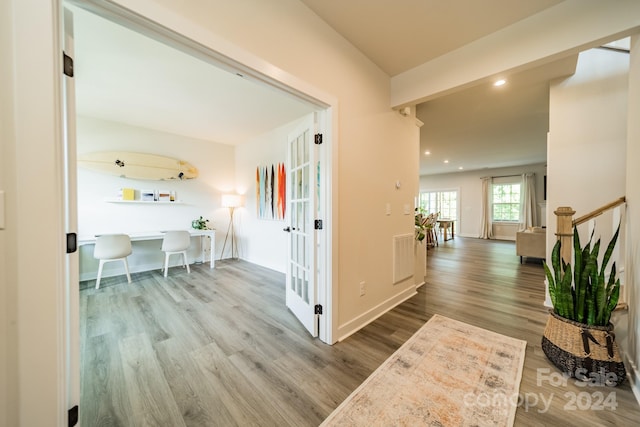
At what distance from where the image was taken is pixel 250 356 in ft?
5.56

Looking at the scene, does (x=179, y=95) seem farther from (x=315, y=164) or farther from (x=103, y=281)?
(x=103, y=281)

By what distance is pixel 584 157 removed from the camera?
2346mm

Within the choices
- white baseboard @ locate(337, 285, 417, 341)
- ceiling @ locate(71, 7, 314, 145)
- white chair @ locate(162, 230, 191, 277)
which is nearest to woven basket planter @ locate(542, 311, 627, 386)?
white baseboard @ locate(337, 285, 417, 341)

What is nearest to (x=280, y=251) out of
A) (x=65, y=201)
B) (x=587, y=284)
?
(x=65, y=201)

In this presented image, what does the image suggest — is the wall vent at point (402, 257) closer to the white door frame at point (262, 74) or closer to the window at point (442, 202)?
the white door frame at point (262, 74)

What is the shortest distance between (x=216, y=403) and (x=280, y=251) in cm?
→ 272

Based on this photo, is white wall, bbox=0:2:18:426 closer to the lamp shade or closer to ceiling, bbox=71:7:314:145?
ceiling, bbox=71:7:314:145

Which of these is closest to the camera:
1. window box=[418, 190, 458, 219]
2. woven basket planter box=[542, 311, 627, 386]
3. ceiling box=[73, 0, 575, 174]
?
woven basket planter box=[542, 311, 627, 386]

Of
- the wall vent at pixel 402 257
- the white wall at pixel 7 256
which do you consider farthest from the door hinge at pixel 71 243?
the wall vent at pixel 402 257

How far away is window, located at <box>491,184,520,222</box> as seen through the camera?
24.8ft

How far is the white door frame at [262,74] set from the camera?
0.95 m

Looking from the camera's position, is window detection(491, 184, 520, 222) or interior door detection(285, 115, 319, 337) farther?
window detection(491, 184, 520, 222)

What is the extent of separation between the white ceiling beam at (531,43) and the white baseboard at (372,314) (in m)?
2.18

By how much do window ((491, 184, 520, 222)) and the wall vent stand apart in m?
7.25
